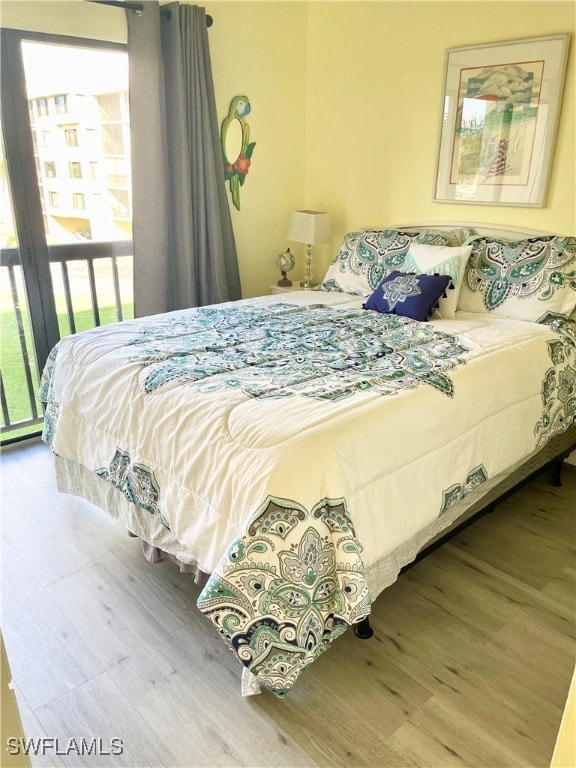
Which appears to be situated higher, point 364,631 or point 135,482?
point 135,482

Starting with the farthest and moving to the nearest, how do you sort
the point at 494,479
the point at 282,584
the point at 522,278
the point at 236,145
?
the point at 236,145
the point at 522,278
the point at 494,479
the point at 282,584

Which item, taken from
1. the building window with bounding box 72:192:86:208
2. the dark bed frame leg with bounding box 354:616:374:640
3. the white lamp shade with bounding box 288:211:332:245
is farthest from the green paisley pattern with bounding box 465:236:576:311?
the building window with bounding box 72:192:86:208

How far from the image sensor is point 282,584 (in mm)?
1413

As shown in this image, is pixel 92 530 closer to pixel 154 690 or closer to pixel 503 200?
pixel 154 690

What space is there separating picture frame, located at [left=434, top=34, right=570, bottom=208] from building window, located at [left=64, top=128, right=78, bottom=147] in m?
2.01

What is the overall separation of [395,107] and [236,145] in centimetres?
100

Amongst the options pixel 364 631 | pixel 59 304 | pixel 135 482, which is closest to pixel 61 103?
pixel 59 304

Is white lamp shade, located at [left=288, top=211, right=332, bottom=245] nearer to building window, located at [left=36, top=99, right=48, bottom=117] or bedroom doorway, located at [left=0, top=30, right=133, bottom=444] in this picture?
bedroom doorway, located at [left=0, top=30, right=133, bottom=444]

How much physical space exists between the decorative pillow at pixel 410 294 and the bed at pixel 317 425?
0.01 m

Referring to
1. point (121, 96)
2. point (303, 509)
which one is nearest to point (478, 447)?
point (303, 509)

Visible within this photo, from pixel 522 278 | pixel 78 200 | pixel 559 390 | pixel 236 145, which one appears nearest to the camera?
pixel 559 390

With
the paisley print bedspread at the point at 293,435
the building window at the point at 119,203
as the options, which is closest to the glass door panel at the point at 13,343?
the building window at the point at 119,203

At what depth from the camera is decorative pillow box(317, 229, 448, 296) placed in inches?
122

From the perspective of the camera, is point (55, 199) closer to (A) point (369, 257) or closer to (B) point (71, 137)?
(B) point (71, 137)
